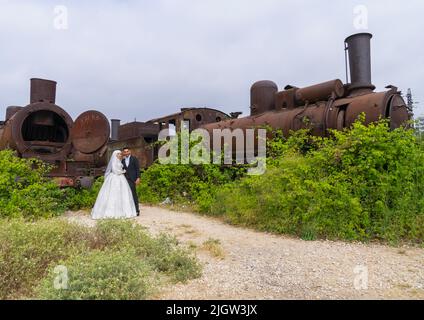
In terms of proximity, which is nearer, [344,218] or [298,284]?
[298,284]

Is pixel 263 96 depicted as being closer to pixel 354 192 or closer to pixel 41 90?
pixel 354 192

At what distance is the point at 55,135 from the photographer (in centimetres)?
968

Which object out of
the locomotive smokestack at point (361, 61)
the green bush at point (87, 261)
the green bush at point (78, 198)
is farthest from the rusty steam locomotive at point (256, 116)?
the green bush at point (87, 261)

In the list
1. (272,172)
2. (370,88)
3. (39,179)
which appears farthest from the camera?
(370,88)

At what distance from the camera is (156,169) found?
34.4 feet

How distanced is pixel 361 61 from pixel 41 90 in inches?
329

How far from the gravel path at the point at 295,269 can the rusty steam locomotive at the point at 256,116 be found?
371cm

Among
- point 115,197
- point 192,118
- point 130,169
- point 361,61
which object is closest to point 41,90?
point 130,169

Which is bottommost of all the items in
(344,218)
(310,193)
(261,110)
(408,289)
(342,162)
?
(408,289)

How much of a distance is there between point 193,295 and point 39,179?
610 centimetres

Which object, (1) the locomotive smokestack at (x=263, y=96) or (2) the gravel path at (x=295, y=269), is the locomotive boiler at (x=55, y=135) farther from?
(1) the locomotive smokestack at (x=263, y=96)

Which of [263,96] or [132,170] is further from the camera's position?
[263,96]

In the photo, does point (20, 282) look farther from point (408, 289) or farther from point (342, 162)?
point (342, 162)

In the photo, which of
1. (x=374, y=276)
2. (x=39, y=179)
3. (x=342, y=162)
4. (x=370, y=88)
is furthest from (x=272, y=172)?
(x=39, y=179)
